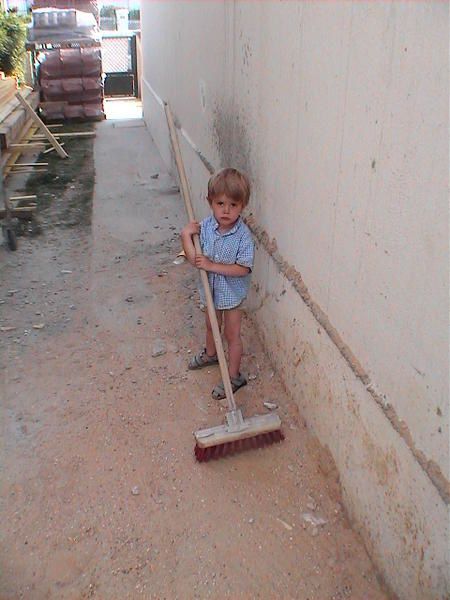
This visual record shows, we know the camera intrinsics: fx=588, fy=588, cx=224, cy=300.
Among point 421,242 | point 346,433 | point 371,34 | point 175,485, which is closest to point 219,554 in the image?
point 175,485

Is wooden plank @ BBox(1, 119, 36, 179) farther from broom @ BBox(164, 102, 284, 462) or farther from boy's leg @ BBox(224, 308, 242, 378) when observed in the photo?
broom @ BBox(164, 102, 284, 462)

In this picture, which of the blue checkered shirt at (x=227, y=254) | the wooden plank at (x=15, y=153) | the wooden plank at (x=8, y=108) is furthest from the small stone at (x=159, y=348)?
the wooden plank at (x=8, y=108)

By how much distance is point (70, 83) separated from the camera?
11852mm

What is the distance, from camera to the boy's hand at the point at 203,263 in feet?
8.98

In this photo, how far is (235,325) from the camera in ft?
9.84

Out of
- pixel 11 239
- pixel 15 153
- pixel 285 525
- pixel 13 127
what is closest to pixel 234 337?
pixel 285 525

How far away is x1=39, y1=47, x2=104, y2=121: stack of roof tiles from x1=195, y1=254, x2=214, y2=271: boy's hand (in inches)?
404

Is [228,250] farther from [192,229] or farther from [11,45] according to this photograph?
[11,45]

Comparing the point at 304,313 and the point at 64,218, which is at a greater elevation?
the point at 304,313

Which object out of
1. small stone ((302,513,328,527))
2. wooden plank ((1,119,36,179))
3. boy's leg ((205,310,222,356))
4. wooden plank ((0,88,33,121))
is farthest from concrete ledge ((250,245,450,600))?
wooden plank ((0,88,33,121))

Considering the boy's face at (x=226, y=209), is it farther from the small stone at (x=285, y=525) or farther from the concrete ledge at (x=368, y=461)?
the small stone at (x=285, y=525)

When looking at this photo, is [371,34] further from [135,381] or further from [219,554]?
[135,381]

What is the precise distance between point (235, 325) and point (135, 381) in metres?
0.63

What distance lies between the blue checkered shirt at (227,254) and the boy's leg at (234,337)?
7 cm
